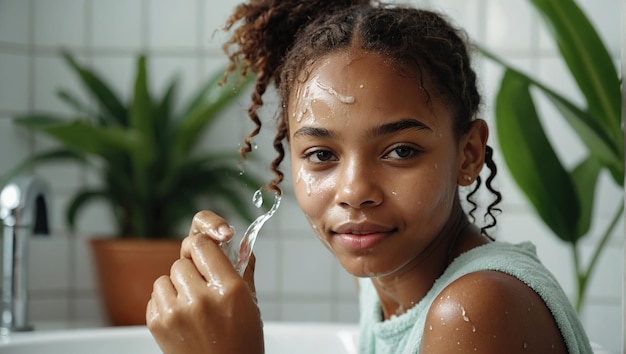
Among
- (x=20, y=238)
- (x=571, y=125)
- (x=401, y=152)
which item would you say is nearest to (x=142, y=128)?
(x=20, y=238)

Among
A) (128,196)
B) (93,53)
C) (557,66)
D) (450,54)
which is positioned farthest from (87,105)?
(450,54)

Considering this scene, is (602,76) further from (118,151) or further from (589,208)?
(118,151)

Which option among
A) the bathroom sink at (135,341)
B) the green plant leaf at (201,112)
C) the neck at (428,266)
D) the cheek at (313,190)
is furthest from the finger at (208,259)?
the green plant leaf at (201,112)

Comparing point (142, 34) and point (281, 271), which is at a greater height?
point (142, 34)

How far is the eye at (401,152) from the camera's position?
75 cm

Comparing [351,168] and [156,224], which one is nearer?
[351,168]

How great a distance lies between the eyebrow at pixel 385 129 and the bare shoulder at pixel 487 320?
0.50 feet

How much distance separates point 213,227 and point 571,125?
2.05 feet

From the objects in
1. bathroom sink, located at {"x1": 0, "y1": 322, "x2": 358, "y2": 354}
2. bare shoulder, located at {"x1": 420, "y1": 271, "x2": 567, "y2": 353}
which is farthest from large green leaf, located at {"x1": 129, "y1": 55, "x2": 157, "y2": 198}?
bare shoulder, located at {"x1": 420, "y1": 271, "x2": 567, "y2": 353}

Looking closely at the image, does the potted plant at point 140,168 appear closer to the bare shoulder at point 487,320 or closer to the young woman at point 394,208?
the young woman at point 394,208

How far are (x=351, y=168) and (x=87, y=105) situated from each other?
109cm

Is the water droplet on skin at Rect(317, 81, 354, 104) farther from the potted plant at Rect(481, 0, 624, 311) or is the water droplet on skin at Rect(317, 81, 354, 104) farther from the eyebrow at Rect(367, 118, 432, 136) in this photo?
the potted plant at Rect(481, 0, 624, 311)

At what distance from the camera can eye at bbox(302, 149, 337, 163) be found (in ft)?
2.58

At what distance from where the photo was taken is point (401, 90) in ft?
2.48
